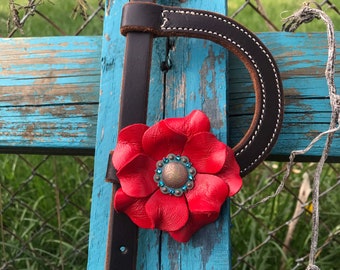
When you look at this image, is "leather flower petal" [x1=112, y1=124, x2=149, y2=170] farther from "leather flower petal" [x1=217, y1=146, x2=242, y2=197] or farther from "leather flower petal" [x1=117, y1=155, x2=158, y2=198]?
"leather flower petal" [x1=217, y1=146, x2=242, y2=197]

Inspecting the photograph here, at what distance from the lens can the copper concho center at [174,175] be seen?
766mm

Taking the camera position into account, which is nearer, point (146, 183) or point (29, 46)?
point (146, 183)

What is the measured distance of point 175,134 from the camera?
76 cm

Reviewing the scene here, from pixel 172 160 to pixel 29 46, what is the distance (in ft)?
1.20

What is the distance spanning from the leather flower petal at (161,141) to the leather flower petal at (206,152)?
0.01 m

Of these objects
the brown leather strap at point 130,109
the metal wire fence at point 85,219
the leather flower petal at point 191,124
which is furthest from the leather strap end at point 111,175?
the metal wire fence at point 85,219

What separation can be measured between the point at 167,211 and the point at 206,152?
10 centimetres

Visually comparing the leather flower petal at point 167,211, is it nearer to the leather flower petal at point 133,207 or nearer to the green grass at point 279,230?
the leather flower petal at point 133,207

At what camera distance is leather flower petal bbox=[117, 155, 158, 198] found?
2.49ft

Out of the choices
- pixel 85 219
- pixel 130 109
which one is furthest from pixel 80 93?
pixel 85 219

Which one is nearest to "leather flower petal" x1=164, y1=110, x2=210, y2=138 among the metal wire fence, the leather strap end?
the leather strap end

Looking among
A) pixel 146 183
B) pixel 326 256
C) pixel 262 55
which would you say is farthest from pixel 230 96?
pixel 326 256

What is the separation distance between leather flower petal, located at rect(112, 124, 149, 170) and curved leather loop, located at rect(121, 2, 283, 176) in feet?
0.48

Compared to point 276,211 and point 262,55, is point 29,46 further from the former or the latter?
point 276,211
